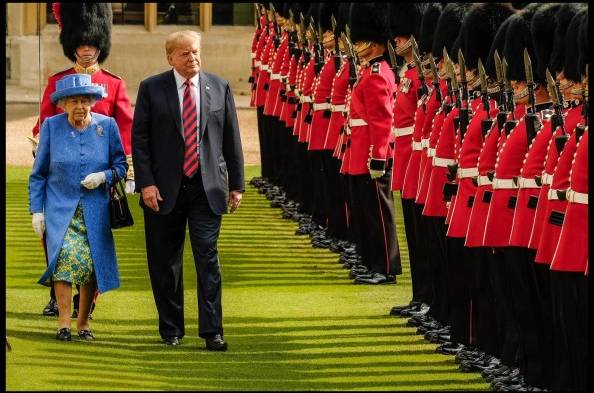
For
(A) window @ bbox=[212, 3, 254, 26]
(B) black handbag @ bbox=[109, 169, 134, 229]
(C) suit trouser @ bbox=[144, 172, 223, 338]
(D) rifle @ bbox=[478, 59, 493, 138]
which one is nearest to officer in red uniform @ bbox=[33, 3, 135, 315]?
(B) black handbag @ bbox=[109, 169, 134, 229]

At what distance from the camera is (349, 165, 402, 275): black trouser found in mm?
10892

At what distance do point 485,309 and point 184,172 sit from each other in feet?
4.63

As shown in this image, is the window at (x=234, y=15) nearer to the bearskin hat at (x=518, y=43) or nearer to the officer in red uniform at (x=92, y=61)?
the officer in red uniform at (x=92, y=61)

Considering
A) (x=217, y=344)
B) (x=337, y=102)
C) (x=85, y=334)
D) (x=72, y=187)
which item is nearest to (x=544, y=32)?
(x=217, y=344)

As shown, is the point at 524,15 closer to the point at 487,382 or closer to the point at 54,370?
the point at 487,382

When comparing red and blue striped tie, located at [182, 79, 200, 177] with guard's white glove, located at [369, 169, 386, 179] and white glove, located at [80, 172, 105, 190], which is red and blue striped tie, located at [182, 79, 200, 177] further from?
guard's white glove, located at [369, 169, 386, 179]

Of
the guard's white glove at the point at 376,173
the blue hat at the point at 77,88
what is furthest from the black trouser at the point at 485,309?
the guard's white glove at the point at 376,173

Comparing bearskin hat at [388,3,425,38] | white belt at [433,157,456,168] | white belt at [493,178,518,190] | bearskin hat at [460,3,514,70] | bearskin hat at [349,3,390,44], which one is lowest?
white belt at [433,157,456,168]

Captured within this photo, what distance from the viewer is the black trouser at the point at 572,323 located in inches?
288

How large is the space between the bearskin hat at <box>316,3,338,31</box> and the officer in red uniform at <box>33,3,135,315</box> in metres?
3.18

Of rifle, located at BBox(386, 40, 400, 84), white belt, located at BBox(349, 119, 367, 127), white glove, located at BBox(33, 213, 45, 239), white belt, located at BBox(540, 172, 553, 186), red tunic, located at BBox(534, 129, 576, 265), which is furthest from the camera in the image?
white belt, located at BBox(349, 119, 367, 127)

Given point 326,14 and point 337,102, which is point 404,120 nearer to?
point 337,102

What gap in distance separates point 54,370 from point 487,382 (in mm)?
1698

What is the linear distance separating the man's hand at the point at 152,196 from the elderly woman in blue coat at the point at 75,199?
0.89ft
